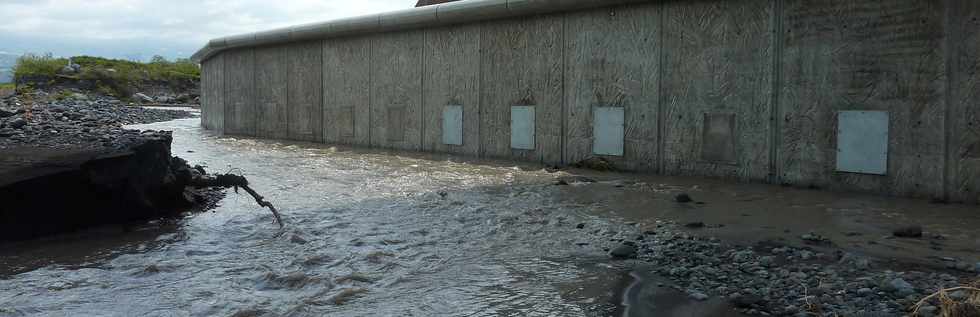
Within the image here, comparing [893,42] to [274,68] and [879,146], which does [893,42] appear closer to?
[879,146]

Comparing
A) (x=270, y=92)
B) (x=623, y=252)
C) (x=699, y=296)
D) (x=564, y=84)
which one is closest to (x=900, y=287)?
(x=699, y=296)

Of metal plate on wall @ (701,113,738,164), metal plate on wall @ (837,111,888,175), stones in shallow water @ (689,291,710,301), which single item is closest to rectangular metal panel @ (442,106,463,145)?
metal plate on wall @ (701,113,738,164)

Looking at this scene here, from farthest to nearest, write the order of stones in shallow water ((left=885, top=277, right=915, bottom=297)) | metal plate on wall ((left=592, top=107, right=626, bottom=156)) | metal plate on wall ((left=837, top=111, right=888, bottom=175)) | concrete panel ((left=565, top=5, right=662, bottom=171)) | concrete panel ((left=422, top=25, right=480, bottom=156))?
concrete panel ((left=422, top=25, right=480, bottom=156)) < metal plate on wall ((left=592, top=107, right=626, bottom=156)) < concrete panel ((left=565, top=5, right=662, bottom=171)) < metal plate on wall ((left=837, top=111, right=888, bottom=175)) < stones in shallow water ((left=885, top=277, right=915, bottom=297))

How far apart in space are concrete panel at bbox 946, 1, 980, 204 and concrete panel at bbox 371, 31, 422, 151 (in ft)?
32.2

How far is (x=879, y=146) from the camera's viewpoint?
31.1ft

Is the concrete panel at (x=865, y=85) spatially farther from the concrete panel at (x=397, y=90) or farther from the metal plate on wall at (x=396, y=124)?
the metal plate on wall at (x=396, y=124)

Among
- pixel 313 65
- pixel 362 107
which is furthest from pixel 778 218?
pixel 313 65

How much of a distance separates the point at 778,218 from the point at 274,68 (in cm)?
1599

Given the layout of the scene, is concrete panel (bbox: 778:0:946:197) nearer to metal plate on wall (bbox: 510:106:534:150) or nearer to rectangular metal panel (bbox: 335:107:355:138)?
metal plate on wall (bbox: 510:106:534:150)

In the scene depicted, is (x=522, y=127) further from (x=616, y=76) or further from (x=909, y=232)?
(x=909, y=232)

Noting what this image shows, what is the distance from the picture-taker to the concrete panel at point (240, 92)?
22.5m

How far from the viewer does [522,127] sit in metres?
14.0

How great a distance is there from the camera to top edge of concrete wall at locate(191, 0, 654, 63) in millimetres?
13211

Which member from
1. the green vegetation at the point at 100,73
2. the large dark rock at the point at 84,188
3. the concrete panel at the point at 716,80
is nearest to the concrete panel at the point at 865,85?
the concrete panel at the point at 716,80
